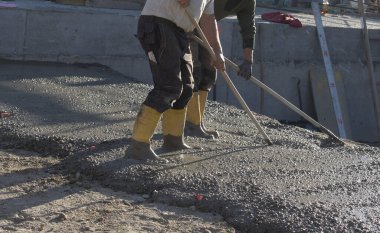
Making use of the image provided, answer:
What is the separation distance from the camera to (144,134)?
6.17m

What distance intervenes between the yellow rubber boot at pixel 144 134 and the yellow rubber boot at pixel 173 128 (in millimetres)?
407

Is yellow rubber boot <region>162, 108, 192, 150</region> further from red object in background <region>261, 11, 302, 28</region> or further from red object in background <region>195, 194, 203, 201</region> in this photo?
red object in background <region>261, 11, 302, 28</region>

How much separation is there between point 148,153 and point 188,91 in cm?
61

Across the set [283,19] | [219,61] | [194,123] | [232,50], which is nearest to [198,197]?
[219,61]

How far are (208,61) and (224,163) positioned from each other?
1360 millimetres

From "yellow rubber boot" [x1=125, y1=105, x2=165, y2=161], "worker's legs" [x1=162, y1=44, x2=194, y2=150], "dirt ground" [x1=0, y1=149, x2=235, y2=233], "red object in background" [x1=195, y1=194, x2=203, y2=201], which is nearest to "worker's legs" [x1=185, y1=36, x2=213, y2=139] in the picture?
"worker's legs" [x1=162, y1=44, x2=194, y2=150]

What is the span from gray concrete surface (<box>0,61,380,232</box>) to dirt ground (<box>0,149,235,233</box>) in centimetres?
14

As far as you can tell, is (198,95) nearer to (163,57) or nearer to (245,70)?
(245,70)

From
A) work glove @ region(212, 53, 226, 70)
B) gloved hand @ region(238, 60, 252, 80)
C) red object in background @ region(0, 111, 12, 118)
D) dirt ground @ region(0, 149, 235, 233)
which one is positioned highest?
work glove @ region(212, 53, 226, 70)

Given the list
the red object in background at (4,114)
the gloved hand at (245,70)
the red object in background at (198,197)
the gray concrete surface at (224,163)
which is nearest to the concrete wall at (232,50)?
the gray concrete surface at (224,163)

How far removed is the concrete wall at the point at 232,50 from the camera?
11633mm

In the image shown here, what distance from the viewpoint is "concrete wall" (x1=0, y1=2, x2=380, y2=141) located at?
1163cm

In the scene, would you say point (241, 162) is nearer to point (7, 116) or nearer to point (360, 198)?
point (360, 198)

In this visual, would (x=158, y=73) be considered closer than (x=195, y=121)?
Yes
